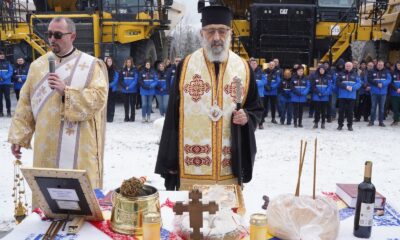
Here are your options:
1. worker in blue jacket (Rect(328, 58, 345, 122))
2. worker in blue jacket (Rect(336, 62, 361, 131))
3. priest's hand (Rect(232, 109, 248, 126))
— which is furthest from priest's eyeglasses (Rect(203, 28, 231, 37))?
worker in blue jacket (Rect(328, 58, 345, 122))

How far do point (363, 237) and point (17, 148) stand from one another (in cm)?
261

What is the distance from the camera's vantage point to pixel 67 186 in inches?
90.4

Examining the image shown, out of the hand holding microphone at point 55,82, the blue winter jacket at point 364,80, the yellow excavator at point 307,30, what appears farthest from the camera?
the yellow excavator at point 307,30

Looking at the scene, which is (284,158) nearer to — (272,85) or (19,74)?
(272,85)

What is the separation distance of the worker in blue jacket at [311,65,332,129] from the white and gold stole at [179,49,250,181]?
762 cm

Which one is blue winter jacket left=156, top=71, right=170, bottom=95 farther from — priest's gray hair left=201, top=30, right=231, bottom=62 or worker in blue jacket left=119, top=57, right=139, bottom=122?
priest's gray hair left=201, top=30, right=231, bottom=62

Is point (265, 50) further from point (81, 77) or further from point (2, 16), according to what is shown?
point (81, 77)

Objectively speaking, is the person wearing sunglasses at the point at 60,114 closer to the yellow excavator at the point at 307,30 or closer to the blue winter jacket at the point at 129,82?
the blue winter jacket at the point at 129,82

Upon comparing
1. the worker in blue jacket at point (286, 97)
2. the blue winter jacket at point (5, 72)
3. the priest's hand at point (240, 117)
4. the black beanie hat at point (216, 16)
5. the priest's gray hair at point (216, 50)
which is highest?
the black beanie hat at point (216, 16)

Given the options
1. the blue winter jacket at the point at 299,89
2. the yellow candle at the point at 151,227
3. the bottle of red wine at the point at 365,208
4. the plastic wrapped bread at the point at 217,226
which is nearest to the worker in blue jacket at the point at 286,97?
the blue winter jacket at the point at 299,89

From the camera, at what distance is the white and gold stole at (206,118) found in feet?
11.9

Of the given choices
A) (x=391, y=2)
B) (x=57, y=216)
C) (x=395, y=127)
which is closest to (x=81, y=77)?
(x=57, y=216)

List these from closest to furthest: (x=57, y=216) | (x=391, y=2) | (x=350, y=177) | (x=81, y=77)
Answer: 1. (x=57, y=216)
2. (x=81, y=77)
3. (x=350, y=177)
4. (x=391, y=2)

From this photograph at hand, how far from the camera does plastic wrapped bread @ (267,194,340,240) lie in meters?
2.15
